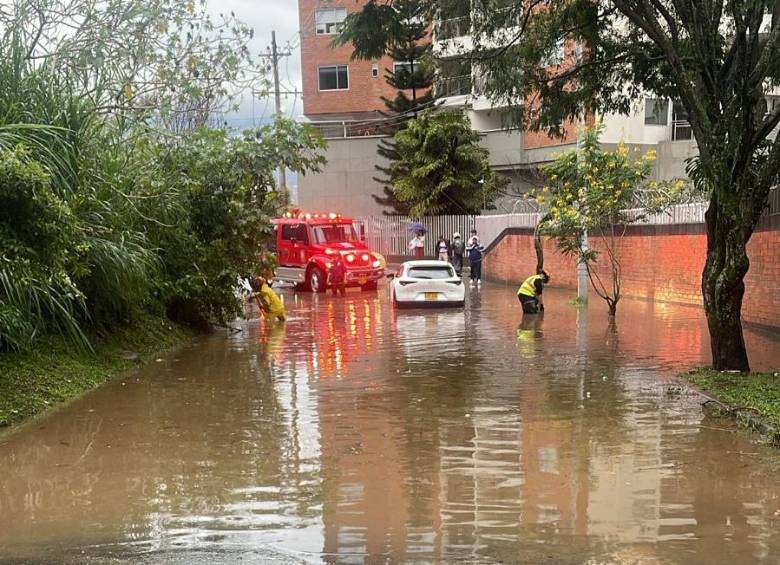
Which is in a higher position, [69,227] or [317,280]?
[69,227]

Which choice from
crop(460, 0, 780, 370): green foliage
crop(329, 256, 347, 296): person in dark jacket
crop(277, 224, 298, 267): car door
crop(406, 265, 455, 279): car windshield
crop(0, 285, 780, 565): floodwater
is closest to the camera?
crop(0, 285, 780, 565): floodwater

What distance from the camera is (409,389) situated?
995cm

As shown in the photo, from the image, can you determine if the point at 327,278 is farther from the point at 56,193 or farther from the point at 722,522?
the point at 722,522

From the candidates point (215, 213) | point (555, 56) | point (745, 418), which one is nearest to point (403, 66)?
point (215, 213)

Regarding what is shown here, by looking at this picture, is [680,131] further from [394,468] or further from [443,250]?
[394,468]

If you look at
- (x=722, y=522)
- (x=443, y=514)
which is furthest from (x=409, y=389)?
(x=722, y=522)

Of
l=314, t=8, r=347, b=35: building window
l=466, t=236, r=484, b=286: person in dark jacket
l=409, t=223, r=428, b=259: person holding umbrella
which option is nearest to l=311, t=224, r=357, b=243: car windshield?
l=466, t=236, r=484, b=286: person in dark jacket

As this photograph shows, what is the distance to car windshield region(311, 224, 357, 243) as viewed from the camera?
26.7m

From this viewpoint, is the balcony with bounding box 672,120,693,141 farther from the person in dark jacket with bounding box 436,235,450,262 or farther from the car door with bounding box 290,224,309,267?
the car door with bounding box 290,224,309,267

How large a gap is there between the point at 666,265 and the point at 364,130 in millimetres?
26608

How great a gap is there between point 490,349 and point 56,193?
709 cm

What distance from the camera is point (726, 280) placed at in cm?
968

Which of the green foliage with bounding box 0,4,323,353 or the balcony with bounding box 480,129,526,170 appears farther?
the balcony with bounding box 480,129,526,170

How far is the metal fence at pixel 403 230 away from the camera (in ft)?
122
